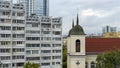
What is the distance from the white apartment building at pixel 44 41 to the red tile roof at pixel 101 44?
718cm

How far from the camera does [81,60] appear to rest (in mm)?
88188

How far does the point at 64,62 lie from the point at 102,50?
511 inches

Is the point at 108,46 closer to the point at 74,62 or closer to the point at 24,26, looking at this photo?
the point at 74,62

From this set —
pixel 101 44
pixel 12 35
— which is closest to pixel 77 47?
pixel 101 44

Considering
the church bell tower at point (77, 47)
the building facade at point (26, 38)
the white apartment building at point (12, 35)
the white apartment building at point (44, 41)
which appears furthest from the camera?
A: the church bell tower at point (77, 47)

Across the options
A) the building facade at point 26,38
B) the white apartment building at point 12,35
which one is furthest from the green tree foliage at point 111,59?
the white apartment building at point 12,35

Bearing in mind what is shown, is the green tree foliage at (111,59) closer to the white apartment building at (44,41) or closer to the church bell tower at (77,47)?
the church bell tower at (77,47)

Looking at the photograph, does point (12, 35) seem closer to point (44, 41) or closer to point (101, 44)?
point (44, 41)

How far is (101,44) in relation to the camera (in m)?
93.1

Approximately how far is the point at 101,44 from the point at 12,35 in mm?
23876

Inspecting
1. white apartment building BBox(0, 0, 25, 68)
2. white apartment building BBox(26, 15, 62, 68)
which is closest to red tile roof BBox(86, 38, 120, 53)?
white apartment building BBox(26, 15, 62, 68)

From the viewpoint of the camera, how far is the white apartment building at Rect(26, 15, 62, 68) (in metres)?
84.9

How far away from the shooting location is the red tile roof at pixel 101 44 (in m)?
91.9

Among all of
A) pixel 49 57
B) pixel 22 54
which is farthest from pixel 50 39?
pixel 22 54
